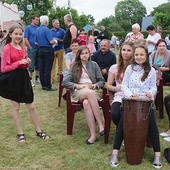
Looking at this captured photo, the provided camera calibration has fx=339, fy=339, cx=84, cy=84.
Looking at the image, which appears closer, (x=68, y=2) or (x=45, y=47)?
(x=45, y=47)

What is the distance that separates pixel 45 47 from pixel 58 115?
2.37 metres

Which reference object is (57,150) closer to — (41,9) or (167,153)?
(167,153)

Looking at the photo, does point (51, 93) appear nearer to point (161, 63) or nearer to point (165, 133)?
point (161, 63)

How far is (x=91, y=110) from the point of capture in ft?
15.1

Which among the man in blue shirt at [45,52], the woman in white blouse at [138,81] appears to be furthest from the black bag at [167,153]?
the man in blue shirt at [45,52]

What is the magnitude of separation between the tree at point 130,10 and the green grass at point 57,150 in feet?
342

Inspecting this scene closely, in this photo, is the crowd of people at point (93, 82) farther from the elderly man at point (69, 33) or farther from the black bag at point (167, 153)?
the elderly man at point (69, 33)

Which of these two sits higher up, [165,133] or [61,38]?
[61,38]

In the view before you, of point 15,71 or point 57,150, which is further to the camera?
point 15,71

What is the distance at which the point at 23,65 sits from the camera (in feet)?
14.6

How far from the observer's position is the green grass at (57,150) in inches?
154

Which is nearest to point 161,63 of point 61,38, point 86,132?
point 86,132

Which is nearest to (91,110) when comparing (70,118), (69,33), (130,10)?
(70,118)

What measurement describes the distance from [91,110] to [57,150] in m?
0.71
